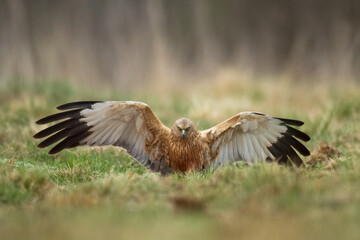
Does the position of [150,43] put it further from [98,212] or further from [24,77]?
[98,212]

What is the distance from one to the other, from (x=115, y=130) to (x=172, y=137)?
70cm

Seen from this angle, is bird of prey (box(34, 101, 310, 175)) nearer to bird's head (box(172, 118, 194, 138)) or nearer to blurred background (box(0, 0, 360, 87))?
bird's head (box(172, 118, 194, 138))

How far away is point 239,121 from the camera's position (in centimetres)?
607

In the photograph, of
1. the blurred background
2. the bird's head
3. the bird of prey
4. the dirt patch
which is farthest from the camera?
the blurred background

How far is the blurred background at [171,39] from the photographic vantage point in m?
12.7

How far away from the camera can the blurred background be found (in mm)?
12742

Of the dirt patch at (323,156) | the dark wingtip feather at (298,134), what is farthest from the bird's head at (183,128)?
the dirt patch at (323,156)

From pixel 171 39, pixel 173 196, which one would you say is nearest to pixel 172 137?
pixel 173 196

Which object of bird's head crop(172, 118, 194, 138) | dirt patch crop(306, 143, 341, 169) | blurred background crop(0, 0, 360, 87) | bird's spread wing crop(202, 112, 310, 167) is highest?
blurred background crop(0, 0, 360, 87)

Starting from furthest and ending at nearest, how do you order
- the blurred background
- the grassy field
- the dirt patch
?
1. the blurred background
2. the dirt patch
3. the grassy field

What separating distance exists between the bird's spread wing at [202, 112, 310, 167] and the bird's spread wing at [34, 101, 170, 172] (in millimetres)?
606

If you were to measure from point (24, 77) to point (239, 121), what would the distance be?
6.44 m

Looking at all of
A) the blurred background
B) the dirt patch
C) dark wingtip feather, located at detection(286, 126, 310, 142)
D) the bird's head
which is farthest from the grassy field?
the blurred background

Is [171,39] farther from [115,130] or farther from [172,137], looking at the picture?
[172,137]
